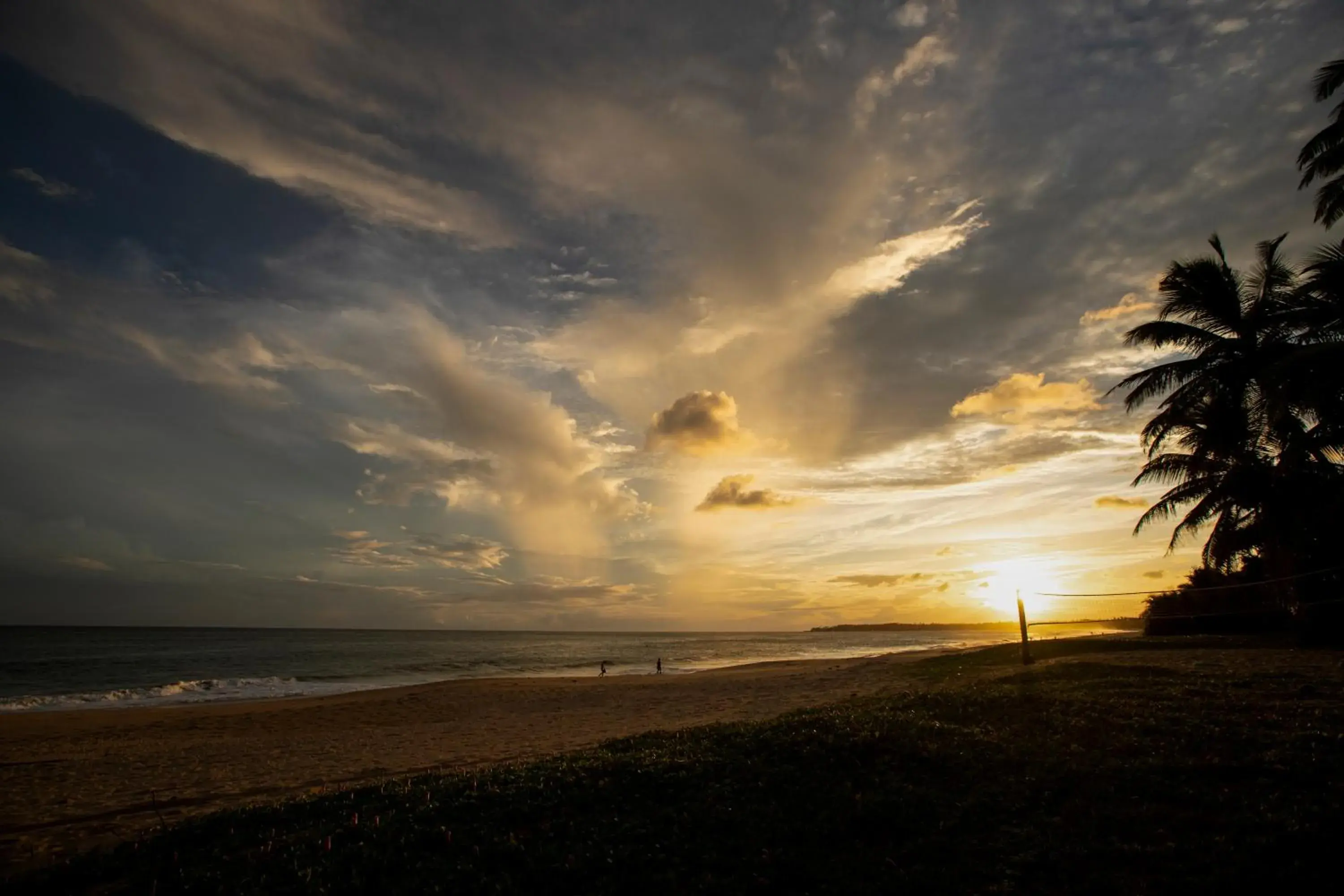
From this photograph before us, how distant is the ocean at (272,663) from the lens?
37.3 metres

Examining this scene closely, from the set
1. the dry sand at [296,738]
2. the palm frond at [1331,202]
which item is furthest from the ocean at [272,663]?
the palm frond at [1331,202]

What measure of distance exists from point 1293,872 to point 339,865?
32.6 feet

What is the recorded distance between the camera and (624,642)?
440ft

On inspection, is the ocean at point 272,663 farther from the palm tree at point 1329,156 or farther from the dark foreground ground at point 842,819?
the palm tree at point 1329,156

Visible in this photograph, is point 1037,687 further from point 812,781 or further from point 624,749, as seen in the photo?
point 624,749

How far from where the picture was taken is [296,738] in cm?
2091

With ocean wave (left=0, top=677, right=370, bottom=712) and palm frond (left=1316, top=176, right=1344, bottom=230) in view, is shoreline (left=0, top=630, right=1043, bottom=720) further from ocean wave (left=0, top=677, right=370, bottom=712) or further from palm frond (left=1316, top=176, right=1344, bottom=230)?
palm frond (left=1316, top=176, right=1344, bottom=230)

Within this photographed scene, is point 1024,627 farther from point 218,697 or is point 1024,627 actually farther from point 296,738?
point 218,697

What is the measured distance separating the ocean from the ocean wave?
122mm

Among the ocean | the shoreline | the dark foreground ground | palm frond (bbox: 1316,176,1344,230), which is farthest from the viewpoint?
the ocean

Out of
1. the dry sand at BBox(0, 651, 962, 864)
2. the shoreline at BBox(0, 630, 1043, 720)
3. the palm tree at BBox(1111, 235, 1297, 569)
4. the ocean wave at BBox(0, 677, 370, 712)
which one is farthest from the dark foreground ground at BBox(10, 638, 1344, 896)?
the ocean wave at BBox(0, 677, 370, 712)

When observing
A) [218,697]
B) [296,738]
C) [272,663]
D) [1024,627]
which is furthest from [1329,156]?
[272,663]

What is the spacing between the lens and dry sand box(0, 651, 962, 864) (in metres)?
12.5

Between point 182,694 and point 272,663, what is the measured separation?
2677 cm
